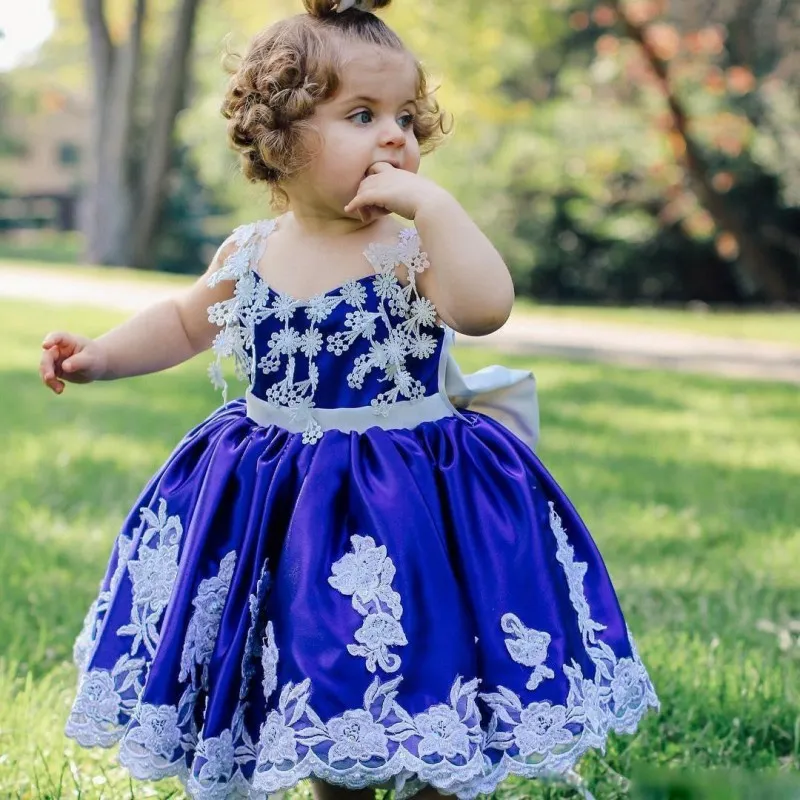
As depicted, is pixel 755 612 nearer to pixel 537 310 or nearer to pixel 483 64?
pixel 537 310

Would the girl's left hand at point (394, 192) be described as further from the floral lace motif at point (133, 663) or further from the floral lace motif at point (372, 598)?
the floral lace motif at point (133, 663)

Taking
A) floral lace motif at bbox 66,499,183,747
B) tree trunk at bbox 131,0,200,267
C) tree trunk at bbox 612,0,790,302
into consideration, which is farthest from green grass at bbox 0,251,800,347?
floral lace motif at bbox 66,499,183,747

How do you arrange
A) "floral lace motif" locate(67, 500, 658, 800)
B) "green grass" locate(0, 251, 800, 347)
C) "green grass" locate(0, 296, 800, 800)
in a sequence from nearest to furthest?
"floral lace motif" locate(67, 500, 658, 800)
"green grass" locate(0, 296, 800, 800)
"green grass" locate(0, 251, 800, 347)

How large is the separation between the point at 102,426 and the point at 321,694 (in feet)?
13.8

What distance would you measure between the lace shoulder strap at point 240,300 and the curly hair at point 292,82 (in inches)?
5.1

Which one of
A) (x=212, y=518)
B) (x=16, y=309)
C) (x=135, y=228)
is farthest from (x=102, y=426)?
(x=135, y=228)

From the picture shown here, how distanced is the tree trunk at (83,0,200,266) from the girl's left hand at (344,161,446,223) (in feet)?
49.2

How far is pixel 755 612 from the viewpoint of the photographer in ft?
10.9

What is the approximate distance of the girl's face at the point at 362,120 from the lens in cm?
190

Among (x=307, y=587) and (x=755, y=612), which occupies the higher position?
(x=307, y=587)

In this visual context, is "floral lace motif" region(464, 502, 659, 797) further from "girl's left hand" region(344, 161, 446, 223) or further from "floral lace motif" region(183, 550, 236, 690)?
"girl's left hand" region(344, 161, 446, 223)

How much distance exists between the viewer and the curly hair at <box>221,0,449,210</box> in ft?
6.23

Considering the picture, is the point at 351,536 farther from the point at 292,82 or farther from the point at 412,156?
the point at 292,82

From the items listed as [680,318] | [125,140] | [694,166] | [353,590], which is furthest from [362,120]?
[125,140]
